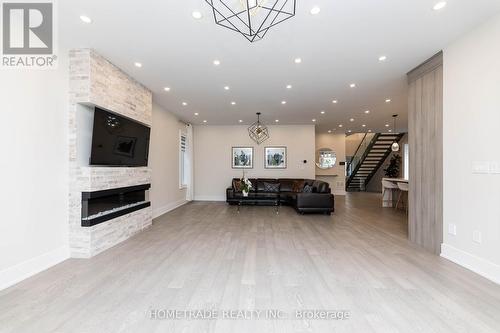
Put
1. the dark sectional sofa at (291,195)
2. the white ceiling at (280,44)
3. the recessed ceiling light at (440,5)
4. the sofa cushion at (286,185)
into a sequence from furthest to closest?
1. the sofa cushion at (286,185)
2. the dark sectional sofa at (291,195)
3. the white ceiling at (280,44)
4. the recessed ceiling light at (440,5)

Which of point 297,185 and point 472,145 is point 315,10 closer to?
point 472,145

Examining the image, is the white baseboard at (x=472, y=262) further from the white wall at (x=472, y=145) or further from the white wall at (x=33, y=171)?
the white wall at (x=33, y=171)

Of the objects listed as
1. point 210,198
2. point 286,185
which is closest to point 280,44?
point 286,185

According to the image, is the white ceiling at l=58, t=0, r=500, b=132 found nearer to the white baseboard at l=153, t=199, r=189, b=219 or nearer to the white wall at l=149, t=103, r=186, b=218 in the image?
the white wall at l=149, t=103, r=186, b=218

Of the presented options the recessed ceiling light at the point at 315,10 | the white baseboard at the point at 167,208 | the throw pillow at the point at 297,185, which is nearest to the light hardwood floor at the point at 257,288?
the white baseboard at the point at 167,208

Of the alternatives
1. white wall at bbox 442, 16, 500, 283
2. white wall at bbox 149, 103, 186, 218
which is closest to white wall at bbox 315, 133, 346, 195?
white wall at bbox 149, 103, 186, 218

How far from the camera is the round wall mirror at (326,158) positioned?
38.0 ft

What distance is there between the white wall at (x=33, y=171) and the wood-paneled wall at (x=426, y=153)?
18.4 feet

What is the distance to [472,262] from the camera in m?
2.86

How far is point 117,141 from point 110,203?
1.10 meters

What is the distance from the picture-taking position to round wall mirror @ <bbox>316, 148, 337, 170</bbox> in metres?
11.6

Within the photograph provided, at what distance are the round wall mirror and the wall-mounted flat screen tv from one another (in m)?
9.06

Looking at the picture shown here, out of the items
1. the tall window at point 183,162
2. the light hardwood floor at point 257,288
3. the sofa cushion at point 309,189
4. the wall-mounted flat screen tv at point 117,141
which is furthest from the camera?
the tall window at point 183,162

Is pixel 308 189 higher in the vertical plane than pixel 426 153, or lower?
lower
